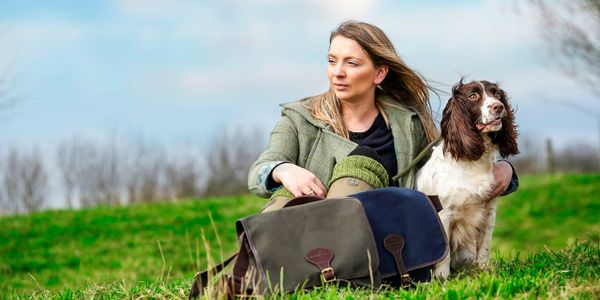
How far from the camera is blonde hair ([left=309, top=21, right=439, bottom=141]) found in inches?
199

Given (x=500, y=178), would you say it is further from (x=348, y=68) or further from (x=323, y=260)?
(x=323, y=260)

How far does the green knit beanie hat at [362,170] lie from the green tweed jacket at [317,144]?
1.30 feet

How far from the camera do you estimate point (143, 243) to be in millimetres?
12328

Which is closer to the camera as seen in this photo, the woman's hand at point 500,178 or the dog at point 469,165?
the dog at point 469,165

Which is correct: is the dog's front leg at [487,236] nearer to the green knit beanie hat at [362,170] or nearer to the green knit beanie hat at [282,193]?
the green knit beanie hat at [362,170]

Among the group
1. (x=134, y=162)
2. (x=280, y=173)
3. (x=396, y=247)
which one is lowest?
(x=134, y=162)

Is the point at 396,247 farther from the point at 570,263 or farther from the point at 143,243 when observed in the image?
the point at 143,243

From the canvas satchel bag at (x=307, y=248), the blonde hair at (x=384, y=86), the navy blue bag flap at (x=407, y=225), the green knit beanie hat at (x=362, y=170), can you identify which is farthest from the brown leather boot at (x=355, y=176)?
the blonde hair at (x=384, y=86)

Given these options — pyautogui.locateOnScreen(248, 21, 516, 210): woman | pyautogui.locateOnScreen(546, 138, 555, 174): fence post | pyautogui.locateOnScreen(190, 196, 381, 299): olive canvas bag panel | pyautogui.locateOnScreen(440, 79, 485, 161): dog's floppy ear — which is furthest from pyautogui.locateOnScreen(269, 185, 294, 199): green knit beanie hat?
pyautogui.locateOnScreen(546, 138, 555, 174): fence post

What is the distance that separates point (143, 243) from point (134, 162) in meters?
11.7

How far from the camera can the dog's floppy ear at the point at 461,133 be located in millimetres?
4496

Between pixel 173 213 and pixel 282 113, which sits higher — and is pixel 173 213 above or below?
below

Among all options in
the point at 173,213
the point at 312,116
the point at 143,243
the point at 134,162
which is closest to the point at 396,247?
the point at 312,116

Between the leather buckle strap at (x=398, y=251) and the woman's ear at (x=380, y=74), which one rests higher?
the woman's ear at (x=380, y=74)
